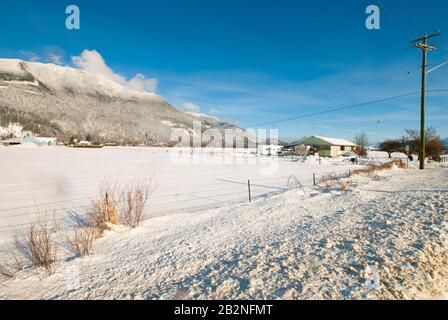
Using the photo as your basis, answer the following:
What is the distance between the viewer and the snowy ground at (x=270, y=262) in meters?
3.16

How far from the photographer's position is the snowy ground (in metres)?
3.16

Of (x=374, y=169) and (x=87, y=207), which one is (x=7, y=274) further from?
(x=374, y=169)

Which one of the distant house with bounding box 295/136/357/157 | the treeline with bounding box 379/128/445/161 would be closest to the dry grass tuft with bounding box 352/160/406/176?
the treeline with bounding box 379/128/445/161

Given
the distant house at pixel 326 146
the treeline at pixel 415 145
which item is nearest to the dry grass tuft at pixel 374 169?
the treeline at pixel 415 145

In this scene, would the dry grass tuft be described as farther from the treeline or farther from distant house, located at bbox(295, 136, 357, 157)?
distant house, located at bbox(295, 136, 357, 157)

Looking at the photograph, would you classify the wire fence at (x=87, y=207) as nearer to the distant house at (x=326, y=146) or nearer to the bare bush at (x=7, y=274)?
the bare bush at (x=7, y=274)

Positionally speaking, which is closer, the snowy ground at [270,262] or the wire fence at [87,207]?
the snowy ground at [270,262]

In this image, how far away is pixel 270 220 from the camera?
22.4ft

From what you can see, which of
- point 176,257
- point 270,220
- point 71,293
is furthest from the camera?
point 270,220

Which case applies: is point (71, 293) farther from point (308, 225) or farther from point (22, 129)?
point (22, 129)

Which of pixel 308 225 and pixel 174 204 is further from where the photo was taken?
pixel 174 204

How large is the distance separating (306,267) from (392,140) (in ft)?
233

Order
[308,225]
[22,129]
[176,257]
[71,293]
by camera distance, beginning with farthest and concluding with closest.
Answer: [22,129]
[308,225]
[176,257]
[71,293]
